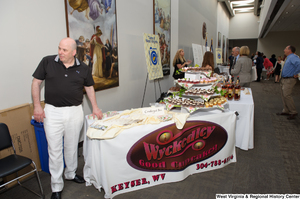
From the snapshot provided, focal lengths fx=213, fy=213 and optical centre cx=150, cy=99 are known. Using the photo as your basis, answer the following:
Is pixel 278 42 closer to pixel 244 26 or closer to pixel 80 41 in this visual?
pixel 244 26

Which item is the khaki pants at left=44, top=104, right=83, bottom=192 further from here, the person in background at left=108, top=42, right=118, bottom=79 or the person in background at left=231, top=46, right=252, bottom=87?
the person in background at left=231, top=46, right=252, bottom=87

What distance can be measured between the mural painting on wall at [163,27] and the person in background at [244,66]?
1.88 meters

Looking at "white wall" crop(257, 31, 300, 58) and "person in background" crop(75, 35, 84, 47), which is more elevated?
"white wall" crop(257, 31, 300, 58)

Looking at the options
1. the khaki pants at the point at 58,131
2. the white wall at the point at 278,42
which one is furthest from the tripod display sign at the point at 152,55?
the white wall at the point at 278,42

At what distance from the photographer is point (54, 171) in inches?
80.7

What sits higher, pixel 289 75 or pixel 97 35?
pixel 97 35

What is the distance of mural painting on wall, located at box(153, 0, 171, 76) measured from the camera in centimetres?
512

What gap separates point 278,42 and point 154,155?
20.7 m

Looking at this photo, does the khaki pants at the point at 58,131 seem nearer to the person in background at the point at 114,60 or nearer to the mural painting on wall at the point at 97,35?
the mural painting on wall at the point at 97,35

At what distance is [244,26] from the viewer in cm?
1941

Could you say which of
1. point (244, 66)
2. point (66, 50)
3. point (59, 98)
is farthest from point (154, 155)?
point (244, 66)

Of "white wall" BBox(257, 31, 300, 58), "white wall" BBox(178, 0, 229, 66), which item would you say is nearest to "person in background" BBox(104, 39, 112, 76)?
"white wall" BBox(178, 0, 229, 66)

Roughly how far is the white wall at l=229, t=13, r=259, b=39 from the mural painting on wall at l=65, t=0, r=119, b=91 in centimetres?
1879

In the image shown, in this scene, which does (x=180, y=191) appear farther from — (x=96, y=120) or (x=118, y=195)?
(x=96, y=120)
